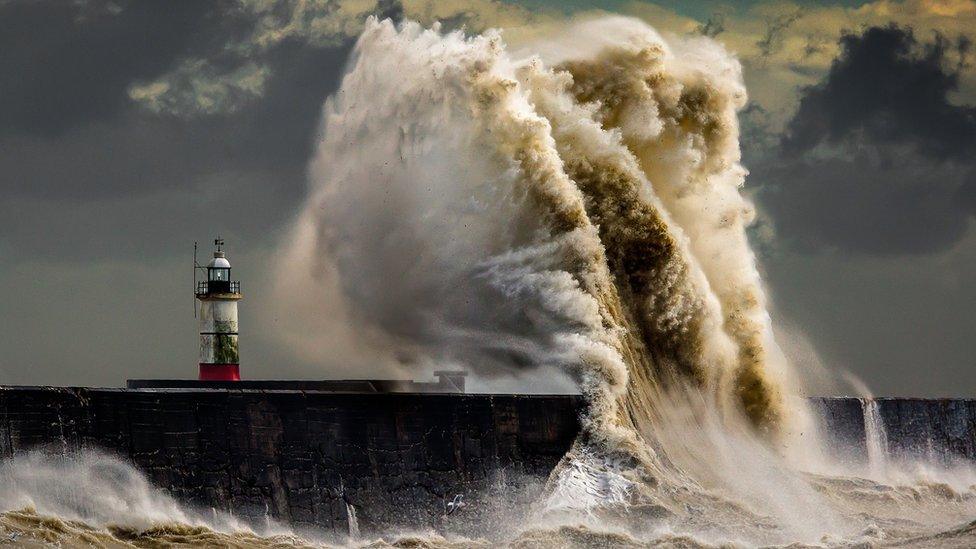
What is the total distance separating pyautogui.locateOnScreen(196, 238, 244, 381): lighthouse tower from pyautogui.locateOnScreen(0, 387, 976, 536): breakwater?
6.99 m

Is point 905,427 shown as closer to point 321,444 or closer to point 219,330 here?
point 219,330

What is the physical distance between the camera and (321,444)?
477 inches

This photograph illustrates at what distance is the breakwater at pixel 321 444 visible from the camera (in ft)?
35.8

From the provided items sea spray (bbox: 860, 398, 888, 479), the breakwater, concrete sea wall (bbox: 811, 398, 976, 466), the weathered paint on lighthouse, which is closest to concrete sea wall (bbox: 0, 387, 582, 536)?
the breakwater

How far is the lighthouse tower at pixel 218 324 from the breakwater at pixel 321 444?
275 inches

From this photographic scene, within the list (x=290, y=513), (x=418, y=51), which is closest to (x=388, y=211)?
(x=418, y=51)

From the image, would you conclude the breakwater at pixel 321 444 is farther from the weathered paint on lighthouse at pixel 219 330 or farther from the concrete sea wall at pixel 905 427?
the weathered paint on lighthouse at pixel 219 330

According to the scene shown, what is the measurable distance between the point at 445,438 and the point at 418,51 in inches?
195

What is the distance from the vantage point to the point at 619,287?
16.0 meters

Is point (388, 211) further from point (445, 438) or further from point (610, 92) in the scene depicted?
point (445, 438)

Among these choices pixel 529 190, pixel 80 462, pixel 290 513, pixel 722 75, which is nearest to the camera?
pixel 80 462

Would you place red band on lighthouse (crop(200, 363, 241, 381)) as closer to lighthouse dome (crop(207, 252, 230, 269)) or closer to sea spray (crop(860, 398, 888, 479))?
lighthouse dome (crop(207, 252, 230, 269))

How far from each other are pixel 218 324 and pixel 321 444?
788 centimetres

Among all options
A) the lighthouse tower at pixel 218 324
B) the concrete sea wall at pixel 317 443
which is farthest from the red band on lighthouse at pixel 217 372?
the concrete sea wall at pixel 317 443
